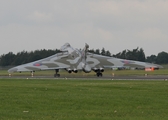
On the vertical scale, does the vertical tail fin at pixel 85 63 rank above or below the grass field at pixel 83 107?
above

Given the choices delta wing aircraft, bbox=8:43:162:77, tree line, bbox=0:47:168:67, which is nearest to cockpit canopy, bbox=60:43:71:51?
delta wing aircraft, bbox=8:43:162:77

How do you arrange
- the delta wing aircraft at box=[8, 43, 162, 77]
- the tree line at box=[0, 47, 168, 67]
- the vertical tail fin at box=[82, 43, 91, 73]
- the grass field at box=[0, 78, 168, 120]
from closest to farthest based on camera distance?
the grass field at box=[0, 78, 168, 120]
the vertical tail fin at box=[82, 43, 91, 73]
the delta wing aircraft at box=[8, 43, 162, 77]
the tree line at box=[0, 47, 168, 67]

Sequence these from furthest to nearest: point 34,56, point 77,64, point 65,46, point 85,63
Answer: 1. point 34,56
2. point 65,46
3. point 77,64
4. point 85,63

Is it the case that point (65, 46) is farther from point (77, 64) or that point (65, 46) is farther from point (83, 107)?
point (83, 107)

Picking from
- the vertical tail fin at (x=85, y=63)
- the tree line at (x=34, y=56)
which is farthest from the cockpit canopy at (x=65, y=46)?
the tree line at (x=34, y=56)

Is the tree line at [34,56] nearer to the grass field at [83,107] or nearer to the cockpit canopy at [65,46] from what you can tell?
the cockpit canopy at [65,46]

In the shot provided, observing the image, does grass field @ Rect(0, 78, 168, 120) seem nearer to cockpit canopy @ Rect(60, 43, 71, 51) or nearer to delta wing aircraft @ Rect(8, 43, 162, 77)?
delta wing aircraft @ Rect(8, 43, 162, 77)

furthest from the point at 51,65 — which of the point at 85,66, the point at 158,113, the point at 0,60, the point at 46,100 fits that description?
the point at 0,60

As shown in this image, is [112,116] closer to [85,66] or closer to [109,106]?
[109,106]

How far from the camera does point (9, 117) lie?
58.3 feet

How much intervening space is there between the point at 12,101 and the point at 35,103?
1354 millimetres

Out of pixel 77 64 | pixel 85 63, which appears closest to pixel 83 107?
pixel 85 63

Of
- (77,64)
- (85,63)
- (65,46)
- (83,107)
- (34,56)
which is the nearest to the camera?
(83,107)

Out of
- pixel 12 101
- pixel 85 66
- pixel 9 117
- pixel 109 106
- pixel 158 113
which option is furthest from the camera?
pixel 85 66
